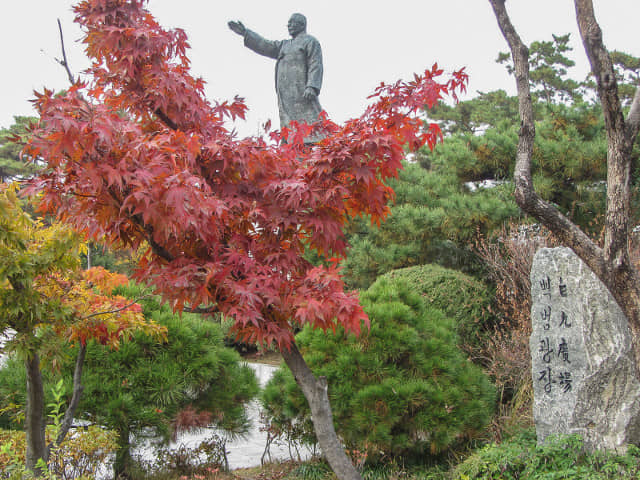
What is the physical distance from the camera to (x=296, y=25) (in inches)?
265

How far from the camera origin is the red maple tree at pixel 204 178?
2148mm

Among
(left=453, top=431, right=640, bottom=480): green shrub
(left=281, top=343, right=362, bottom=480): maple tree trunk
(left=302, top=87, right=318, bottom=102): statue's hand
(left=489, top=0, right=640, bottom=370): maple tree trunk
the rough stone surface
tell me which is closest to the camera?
(left=281, top=343, right=362, bottom=480): maple tree trunk

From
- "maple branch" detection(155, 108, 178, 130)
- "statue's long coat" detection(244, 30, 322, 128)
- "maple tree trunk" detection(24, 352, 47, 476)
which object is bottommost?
"maple tree trunk" detection(24, 352, 47, 476)


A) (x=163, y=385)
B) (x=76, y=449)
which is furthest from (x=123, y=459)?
(x=163, y=385)

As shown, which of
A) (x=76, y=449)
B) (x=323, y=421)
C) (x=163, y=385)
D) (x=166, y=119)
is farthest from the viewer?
(x=163, y=385)

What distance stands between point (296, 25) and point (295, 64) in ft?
1.75

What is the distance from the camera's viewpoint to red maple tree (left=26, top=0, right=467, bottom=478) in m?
2.15

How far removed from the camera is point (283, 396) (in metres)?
4.16

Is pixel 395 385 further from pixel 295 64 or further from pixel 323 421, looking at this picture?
pixel 295 64

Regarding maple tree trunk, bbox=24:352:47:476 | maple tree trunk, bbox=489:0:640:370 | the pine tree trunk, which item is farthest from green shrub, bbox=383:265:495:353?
maple tree trunk, bbox=24:352:47:476

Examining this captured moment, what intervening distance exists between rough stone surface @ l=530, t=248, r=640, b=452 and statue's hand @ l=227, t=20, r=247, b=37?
4.53 m

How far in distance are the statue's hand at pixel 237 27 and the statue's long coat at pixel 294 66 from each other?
0.77ft

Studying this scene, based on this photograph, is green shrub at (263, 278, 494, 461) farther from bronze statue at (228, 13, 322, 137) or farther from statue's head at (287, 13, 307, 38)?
statue's head at (287, 13, 307, 38)

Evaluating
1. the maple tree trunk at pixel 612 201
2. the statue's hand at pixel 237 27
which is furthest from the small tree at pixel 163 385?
the statue's hand at pixel 237 27
